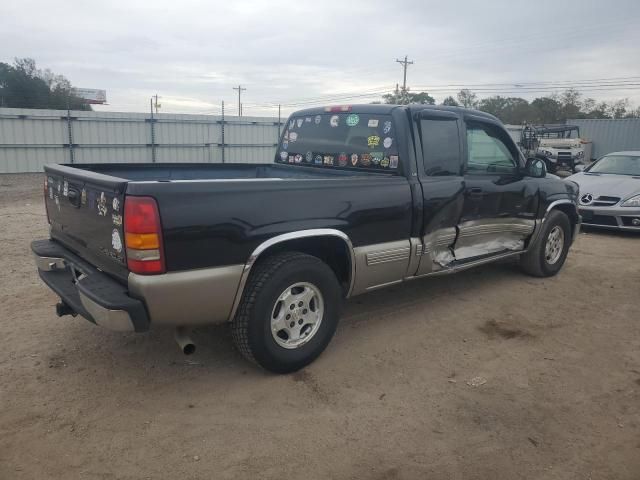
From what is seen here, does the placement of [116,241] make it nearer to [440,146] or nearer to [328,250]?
[328,250]

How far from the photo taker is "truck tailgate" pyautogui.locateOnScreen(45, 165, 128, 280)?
292cm

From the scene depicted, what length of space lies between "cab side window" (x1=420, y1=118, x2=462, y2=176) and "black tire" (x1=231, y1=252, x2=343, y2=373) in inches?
57.2

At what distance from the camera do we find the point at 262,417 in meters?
3.06

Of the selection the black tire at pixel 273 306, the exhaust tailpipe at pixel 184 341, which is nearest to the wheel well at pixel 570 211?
the black tire at pixel 273 306

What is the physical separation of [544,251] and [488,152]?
62.6 inches

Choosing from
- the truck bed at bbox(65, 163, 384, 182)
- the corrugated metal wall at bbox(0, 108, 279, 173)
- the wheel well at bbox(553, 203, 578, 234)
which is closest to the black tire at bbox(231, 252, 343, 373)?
the truck bed at bbox(65, 163, 384, 182)

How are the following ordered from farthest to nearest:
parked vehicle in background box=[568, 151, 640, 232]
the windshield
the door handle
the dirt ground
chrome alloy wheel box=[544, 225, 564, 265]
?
the windshield → parked vehicle in background box=[568, 151, 640, 232] → chrome alloy wheel box=[544, 225, 564, 265] → the door handle → the dirt ground

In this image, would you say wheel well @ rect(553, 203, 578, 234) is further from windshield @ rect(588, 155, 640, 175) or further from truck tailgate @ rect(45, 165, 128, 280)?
truck tailgate @ rect(45, 165, 128, 280)

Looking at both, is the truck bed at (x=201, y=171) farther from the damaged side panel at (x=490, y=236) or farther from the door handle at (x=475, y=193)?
the damaged side panel at (x=490, y=236)

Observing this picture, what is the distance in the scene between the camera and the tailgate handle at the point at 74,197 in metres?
3.37

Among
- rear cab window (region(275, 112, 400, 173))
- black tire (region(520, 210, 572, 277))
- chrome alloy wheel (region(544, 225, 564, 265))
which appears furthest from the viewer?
chrome alloy wheel (region(544, 225, 564, 265))

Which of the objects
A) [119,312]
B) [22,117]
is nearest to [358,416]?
[119,312]

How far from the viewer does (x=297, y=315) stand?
3.52 metres

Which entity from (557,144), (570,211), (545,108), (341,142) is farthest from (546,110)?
(341,142)
